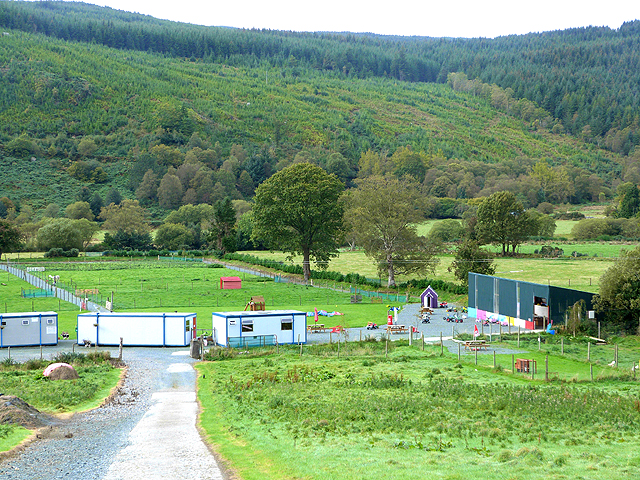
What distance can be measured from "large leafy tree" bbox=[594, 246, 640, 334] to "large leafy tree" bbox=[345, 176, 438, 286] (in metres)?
25.0

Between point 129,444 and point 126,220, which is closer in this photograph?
point 129,444

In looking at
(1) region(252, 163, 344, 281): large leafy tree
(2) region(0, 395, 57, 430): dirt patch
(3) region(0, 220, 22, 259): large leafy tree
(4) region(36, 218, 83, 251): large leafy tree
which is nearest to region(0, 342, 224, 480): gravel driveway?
(2) region(0, 395, 57, 430): dirt patch

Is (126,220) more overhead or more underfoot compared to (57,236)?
more overhead

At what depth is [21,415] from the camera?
18.7 m

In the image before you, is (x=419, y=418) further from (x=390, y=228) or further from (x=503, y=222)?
(x=503, y=222)

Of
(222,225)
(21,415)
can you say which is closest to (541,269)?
(222,225)

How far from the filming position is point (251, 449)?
16.2 m

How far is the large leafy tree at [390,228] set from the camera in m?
64.5

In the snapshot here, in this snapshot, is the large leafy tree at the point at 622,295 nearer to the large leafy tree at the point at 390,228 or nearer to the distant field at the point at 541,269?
the distant field at the point at 541,269

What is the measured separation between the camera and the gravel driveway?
1462 cm

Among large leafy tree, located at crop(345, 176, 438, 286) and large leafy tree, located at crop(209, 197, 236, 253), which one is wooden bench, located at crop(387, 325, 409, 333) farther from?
large leafy tree, located at crop(209, 197, 236, 253)

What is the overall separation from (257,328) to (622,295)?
2115cm

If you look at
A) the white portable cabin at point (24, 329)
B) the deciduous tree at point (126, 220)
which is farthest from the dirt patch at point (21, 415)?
the deciduous tree at point (126, 220)

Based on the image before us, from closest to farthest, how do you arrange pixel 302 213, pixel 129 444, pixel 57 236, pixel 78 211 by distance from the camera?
1. pixel 129 444
2. pixel 302 213
3. pixel 57 236
4. pixel 78 211
